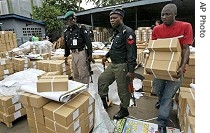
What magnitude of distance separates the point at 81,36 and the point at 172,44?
1938 millimetres

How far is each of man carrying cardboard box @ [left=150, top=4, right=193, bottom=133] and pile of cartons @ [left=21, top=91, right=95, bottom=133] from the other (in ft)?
3.26

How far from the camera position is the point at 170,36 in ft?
7.04

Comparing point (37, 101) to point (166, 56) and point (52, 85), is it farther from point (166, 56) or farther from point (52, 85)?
point (166, 56)

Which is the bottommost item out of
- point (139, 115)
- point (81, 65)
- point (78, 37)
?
point (139, 115)

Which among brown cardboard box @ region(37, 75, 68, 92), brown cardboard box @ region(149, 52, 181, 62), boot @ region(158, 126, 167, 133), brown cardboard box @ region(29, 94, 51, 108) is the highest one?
brown cardboard box @ region(149, 52, 181, 62)

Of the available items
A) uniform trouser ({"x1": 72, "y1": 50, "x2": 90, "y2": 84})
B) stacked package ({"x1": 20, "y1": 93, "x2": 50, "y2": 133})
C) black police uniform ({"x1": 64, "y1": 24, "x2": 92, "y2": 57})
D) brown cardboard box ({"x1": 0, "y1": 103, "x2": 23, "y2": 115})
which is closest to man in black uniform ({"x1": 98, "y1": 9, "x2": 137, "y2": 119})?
uniform trouser ({"x1": 72, "y1": 50, "x2": 90, "y2": 84})

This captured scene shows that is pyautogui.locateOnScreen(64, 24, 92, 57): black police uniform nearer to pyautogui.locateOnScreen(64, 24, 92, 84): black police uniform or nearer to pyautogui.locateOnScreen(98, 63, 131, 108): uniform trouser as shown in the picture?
pyautogui.locateOnScreen(64, 24, 92, 84): black police uniform

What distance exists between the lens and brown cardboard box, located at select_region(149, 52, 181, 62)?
77.1 inches

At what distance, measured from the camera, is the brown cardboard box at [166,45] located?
1.93 m

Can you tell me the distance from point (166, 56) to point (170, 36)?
0.96ft

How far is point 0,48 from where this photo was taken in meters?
7.89

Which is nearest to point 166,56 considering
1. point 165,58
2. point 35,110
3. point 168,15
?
point 165,58
